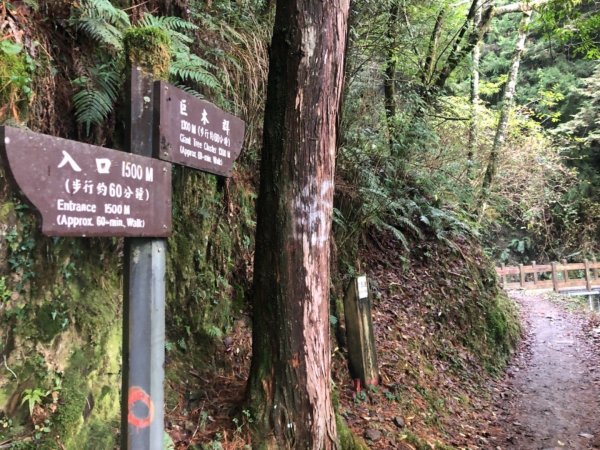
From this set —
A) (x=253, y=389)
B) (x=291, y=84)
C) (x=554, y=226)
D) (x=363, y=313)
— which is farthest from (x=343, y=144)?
(x=554, y=226)

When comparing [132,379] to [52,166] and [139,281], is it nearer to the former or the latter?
[139,281]

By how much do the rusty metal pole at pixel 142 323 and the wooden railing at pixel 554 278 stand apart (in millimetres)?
22929

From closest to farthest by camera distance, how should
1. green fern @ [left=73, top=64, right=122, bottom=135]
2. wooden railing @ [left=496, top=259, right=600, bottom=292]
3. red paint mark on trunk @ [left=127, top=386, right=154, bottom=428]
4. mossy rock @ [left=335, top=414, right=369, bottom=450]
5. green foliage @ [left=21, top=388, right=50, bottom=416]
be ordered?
red paint mark on trunk @ [left=127, top=386, right=154, bottom=428] → green foliage @ [left=21, top=388, right=50, bottom=416] → green fern @ [left=73, top=64, right=122, bottom=135] → mossy rock @ [left=335, top=414, right=369, bottom=450] → wooden railing @ [left=496, top=259, right=600, bottom=292]

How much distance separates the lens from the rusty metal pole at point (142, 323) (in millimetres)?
2033

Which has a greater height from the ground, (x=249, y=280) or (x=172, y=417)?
(x=249, y=280)

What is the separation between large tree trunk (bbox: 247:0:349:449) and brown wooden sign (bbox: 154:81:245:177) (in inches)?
25.7

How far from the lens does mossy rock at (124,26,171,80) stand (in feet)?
7.29

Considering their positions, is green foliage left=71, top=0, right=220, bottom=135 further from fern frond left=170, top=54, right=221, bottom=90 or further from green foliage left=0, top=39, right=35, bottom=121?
green foliage left=0, top=39, right=35, bottom=121

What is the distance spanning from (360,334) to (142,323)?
3603 millimetres

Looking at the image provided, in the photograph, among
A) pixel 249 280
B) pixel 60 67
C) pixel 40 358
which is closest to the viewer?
pixel 40 358

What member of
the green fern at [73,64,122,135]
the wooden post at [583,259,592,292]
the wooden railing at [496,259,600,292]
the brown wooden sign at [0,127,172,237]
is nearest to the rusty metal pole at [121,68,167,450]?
the brown wooden sign at [0,127,172,237]

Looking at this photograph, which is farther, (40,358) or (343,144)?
(343,144)

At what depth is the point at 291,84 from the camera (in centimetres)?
344

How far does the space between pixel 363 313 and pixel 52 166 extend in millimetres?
4242
